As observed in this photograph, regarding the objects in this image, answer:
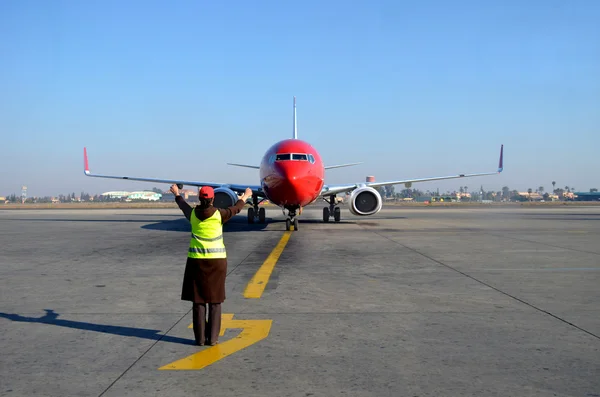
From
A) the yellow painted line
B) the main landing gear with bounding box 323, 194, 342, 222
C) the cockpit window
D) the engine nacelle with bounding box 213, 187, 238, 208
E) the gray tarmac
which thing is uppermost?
the cockpit window

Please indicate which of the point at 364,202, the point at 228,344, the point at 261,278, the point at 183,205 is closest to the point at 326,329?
the point at 228,344

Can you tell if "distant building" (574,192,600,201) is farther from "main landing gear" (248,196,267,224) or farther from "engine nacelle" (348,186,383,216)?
"main landing gear" (248,196,267,224)

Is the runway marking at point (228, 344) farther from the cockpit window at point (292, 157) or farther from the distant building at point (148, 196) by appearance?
the distant building at point (148, 196)

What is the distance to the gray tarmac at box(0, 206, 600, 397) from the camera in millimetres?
3605

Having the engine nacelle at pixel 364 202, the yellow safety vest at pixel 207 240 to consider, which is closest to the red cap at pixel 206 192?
the yellow safety vest at pixel 207 240

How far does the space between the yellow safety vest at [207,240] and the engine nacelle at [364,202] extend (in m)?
17.4

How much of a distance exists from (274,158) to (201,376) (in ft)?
49.3

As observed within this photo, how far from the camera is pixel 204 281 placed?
484 cm

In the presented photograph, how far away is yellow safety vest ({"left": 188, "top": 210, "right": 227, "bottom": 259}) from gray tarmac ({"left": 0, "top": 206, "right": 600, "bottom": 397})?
841mm

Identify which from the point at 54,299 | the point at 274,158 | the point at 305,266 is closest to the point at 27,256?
the point at 54,299

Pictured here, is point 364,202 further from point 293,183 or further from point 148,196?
point 148,196

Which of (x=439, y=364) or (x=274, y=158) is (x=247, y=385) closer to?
(x=439, y=364)

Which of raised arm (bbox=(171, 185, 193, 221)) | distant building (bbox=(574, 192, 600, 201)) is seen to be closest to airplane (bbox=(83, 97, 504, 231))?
raised arm (bbox=(171, 185, 193, 221))

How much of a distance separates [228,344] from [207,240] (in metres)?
1.04
